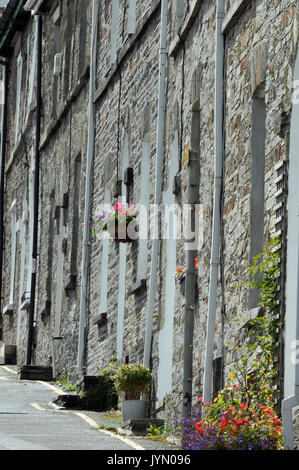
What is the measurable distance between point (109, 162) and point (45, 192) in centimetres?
629

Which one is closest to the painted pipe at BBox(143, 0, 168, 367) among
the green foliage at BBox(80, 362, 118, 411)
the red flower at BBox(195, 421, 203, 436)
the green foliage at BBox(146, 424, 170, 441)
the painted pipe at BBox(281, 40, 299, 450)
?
the green foliage at BBox(146, 424, 170, 441)

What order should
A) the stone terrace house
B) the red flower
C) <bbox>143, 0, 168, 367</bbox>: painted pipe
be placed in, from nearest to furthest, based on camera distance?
1. the red flower
2. the stone terrace house
3. <bbox>143, 0, 168, 367</bbox>: painted pipe

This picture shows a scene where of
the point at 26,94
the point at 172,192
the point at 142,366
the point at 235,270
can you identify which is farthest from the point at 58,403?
the point at 26,94

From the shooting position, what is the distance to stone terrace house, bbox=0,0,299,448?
11117 mm

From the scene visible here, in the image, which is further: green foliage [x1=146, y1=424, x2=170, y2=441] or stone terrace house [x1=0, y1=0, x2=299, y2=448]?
green foliage [x1=146, y1=424, x2=170, y2=441]

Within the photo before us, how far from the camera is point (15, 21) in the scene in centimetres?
2908

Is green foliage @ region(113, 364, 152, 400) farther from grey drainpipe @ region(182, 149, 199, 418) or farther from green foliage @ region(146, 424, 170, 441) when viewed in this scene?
grey drainpipe @ region(182, 149, 199, 418)

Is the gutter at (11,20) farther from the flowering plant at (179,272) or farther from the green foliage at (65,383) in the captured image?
the flowering plant at (179,272)

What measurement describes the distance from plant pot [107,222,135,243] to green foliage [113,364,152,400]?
2450mm

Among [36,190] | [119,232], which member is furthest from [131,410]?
[36,190]

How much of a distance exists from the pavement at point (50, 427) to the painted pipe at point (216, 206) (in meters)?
0.90

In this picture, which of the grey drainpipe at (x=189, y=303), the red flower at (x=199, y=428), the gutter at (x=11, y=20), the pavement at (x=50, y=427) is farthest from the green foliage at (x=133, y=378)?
the gutter at (x=11, y=20)

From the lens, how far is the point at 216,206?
1240 centimetres
